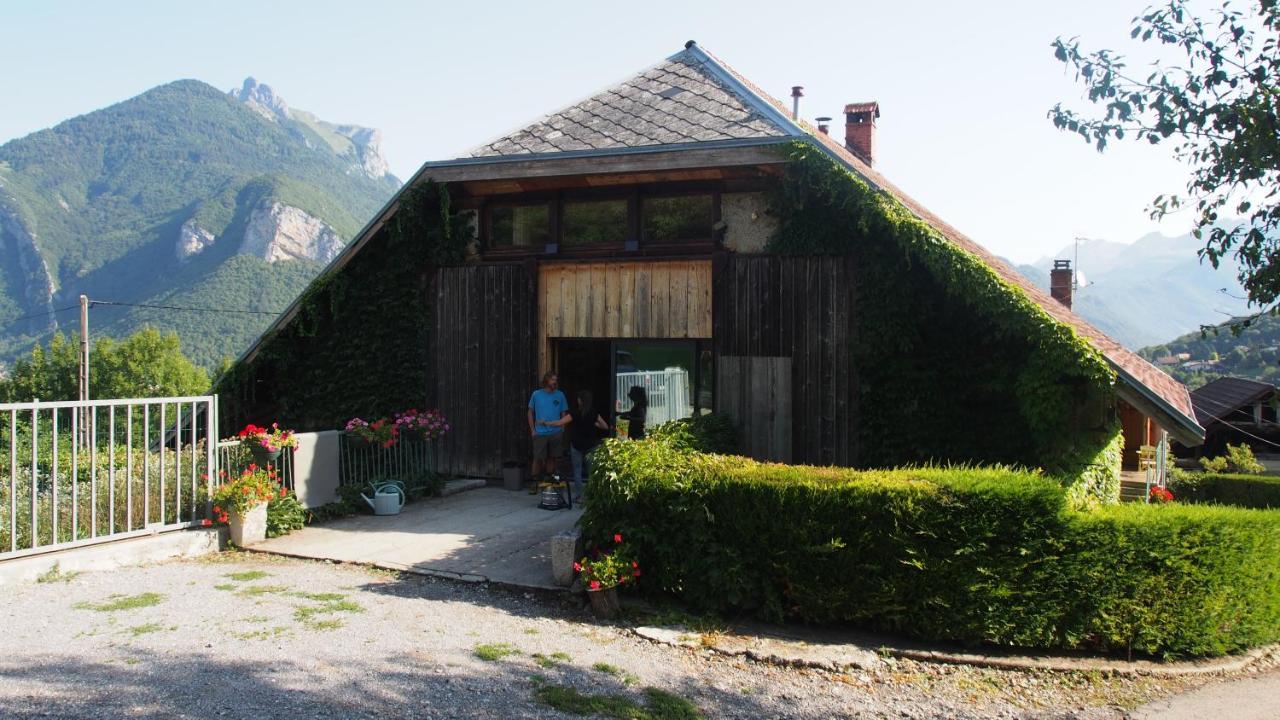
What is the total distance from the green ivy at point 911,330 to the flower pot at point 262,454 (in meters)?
6.69

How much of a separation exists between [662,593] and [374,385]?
304 inches

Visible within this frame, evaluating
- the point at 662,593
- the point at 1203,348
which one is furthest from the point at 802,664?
the point at 1203,348

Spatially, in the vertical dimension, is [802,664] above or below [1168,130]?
below

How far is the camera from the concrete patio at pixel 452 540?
317 inches

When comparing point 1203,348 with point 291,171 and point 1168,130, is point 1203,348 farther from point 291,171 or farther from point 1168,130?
point 291,171

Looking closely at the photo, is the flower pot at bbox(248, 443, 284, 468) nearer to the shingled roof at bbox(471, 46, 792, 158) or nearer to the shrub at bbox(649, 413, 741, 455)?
the shrub at bbox(649, 413, 741, 455)

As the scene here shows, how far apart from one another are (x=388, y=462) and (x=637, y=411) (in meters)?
3.63

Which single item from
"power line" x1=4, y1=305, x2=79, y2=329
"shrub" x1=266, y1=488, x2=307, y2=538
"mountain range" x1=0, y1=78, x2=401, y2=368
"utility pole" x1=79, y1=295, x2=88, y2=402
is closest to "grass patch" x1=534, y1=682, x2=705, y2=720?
"shrub" x1=266, y1=488, x2=307, y2=538

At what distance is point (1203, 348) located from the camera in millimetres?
61219

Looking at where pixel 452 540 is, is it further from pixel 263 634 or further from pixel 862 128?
pixel 862 128

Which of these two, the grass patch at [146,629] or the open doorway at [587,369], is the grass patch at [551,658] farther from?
the open doorway at [587,369]

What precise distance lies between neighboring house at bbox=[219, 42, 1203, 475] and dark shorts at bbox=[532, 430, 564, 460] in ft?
3.57

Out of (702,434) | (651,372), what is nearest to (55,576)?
(702,434)

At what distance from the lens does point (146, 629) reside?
611 centimetres
